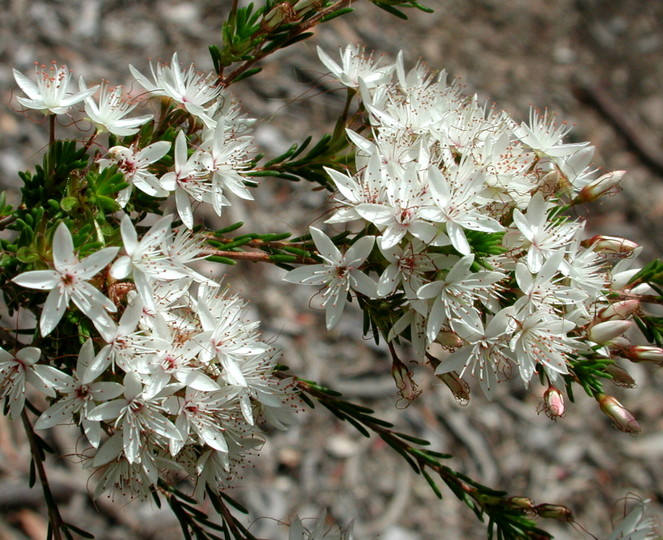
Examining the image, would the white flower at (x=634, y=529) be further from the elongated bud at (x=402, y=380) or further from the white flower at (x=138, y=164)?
the white flower at (x=138, y=164)

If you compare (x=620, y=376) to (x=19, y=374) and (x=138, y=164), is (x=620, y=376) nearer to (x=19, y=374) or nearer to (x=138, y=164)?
(x=138, y=164)

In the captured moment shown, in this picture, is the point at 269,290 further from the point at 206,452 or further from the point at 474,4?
the point at 474,4

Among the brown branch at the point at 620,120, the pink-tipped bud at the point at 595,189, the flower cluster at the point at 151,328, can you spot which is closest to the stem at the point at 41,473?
the flower cluster at the point at 151,328

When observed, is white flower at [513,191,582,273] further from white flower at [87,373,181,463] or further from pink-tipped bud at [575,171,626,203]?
white flower at [87,373,181,463]

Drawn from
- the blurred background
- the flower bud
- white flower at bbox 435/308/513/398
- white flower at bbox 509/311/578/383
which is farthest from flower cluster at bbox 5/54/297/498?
the blurred background

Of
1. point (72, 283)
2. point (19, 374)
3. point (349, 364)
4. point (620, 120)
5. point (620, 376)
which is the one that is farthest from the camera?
point (620, 120)

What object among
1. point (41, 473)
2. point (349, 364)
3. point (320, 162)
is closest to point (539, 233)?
point (320, 162)
